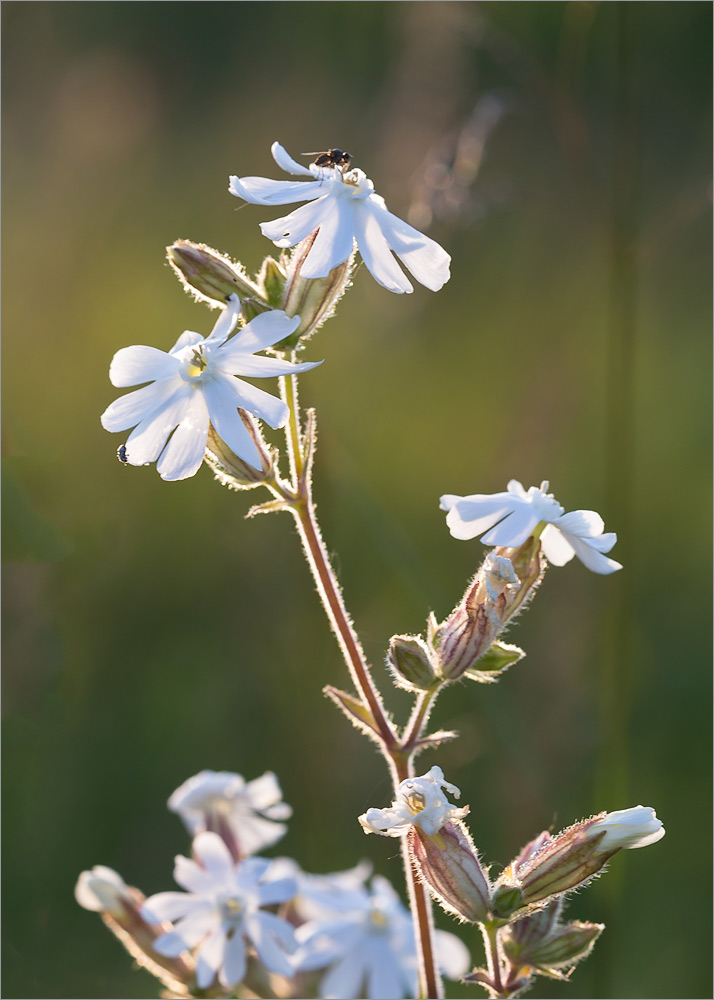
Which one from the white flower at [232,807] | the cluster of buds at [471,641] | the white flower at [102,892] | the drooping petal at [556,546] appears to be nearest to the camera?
the cluster of buds at [471,641]

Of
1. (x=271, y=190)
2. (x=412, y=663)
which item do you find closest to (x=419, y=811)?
(x=412, y=663)

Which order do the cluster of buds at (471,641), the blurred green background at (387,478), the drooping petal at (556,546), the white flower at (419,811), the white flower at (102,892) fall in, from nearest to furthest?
1. the white flower at (419,811)
2. the cluster of buds at (471,641)
3. the drooping petal at (556,546)
4. the white flower at (102,892)
5. the blurred green background at (387,478)

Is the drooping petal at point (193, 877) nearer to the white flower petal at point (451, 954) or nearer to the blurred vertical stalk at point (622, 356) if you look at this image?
the white flower petal at point (451, 954)

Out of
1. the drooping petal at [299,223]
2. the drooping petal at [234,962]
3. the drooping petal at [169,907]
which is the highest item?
the drooping petal at [299,223]

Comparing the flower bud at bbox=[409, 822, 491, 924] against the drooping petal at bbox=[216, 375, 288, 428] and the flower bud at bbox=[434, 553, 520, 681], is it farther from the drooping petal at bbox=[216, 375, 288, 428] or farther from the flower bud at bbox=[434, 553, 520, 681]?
the drooping petal at bbox=[216, 375, 288, 428]

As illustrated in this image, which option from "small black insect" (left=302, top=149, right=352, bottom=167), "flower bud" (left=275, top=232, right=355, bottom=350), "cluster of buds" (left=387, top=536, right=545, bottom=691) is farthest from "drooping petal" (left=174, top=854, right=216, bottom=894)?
"small black insect" (left=302, top=149, right=352, bottom=167)

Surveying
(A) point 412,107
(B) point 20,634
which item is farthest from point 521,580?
(A) point 412,107

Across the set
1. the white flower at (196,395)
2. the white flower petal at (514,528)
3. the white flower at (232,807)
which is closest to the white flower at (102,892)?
the white flower at (232,807)
